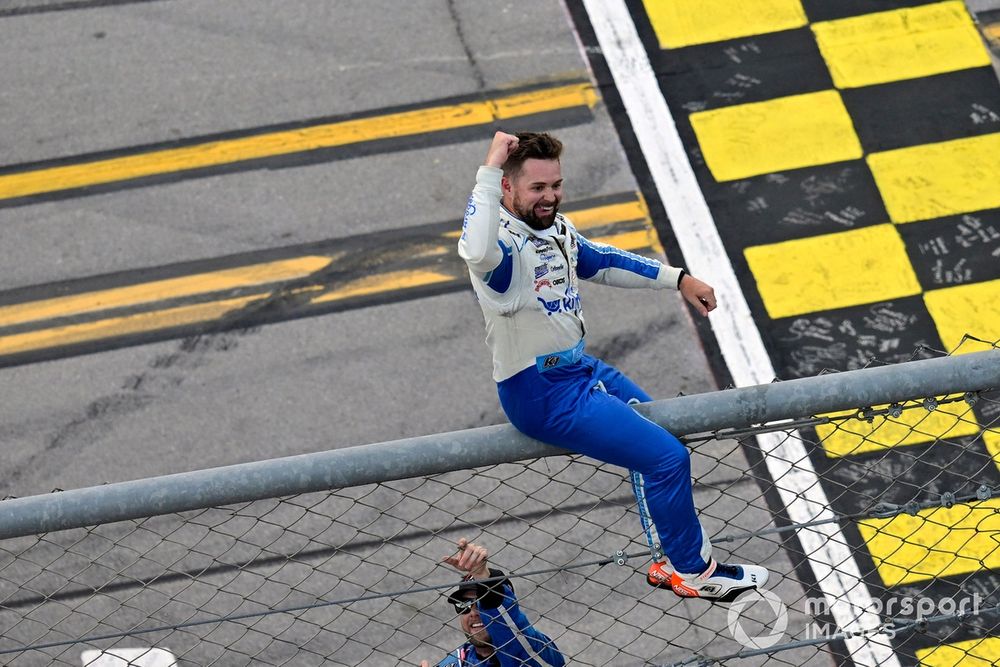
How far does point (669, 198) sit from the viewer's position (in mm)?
8164

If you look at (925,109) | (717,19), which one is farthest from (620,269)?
(717,19)

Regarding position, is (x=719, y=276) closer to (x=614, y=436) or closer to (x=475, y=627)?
(x=475, y=627)

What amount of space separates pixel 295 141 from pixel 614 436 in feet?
17.5

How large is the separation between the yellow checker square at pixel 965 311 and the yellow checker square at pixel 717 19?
2521mm

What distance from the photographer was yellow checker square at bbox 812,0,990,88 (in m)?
8.66

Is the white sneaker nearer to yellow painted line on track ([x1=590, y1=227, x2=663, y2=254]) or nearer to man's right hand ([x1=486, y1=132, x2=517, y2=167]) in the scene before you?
man's right hand ([x1=486, y1=132, x2=517, y2=167])

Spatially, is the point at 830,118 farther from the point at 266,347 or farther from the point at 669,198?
the point at 266,347

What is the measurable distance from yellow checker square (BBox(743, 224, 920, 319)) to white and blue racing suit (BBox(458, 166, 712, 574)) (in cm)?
365

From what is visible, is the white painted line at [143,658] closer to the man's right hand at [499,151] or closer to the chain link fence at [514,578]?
the chain link fence at [514,578]

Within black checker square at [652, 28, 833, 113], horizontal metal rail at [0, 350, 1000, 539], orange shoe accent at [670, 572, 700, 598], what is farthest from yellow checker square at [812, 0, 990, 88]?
horizontal metal rail at [0, 350, 1000, 539]

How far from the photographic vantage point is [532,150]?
3994 mm

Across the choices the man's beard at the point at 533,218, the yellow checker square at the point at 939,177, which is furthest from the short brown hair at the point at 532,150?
the yellow checker square at the point at 939,177

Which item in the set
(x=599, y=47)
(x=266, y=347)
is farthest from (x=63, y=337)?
(x=599, y=47)

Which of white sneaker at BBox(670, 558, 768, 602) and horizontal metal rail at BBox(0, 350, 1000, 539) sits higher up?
horizontal metal rail at BBox(0, 350, 1000, 539)
